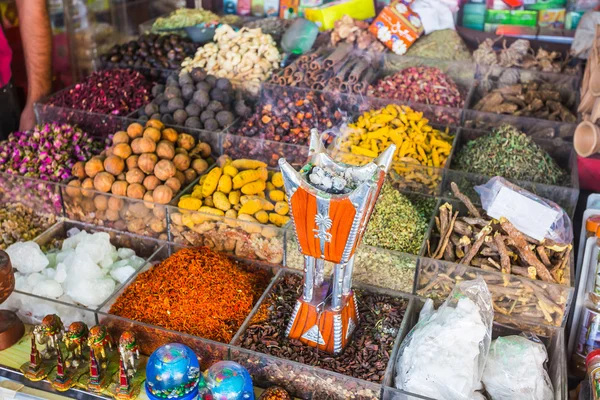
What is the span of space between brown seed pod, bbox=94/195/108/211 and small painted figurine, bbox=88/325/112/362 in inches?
27.3

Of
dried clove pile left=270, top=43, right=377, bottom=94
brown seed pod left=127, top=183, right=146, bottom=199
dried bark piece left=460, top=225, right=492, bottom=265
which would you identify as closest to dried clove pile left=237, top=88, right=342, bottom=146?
dried clove pile left=270, top=43, right=377, bottom=94

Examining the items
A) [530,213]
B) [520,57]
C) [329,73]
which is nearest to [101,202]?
[329,73]

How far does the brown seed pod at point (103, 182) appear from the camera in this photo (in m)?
2.35

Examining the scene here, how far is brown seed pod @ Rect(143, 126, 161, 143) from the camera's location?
248 cm

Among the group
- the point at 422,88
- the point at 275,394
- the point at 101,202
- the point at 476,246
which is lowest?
the point at 275,394

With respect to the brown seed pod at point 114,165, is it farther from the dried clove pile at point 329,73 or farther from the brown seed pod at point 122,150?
the dried clove pile at point 329,73

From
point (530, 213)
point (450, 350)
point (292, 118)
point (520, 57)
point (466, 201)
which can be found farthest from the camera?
point (520, 57)

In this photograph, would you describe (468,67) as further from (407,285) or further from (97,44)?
(97,44)

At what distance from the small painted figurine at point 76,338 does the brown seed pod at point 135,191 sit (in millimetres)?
616

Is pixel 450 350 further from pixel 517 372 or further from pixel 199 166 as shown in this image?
pixel 199 166

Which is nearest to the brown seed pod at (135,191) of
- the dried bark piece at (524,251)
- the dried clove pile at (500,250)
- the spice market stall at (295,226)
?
the spice market stall at (295,226)

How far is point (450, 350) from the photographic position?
1657 mm

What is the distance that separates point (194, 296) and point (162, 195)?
52 cm

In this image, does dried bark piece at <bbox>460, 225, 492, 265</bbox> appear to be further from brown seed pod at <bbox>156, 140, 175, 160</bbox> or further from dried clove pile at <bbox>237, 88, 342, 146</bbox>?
brown seed pod at <bbox>156, 140, 175, 160</bbox>
